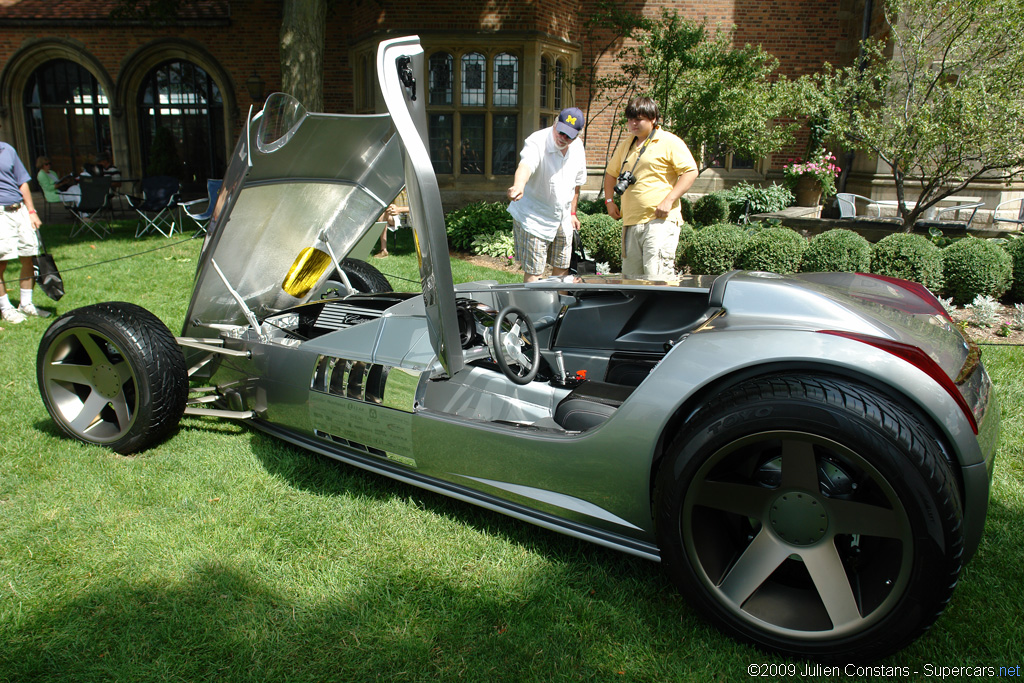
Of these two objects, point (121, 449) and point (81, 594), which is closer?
point (81, 594)

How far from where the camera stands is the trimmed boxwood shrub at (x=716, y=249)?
7.88 m

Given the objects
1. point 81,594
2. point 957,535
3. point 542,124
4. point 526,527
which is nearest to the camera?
point 957,535

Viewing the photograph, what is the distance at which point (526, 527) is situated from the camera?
2.90 metres

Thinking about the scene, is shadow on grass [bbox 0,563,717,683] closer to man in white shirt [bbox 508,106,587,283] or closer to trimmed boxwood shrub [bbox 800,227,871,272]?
man in white shirt [bbox 508,106,587,283]

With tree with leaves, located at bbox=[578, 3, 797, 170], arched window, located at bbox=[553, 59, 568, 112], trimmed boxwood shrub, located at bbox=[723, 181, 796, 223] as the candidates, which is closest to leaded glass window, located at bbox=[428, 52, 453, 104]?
arched window, located at bbox=[553, 59, 568, 112]

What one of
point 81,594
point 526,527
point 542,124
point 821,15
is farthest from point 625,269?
point 821,15

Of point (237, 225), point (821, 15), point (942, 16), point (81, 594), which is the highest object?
point (821, 15)

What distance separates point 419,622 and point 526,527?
71 cm

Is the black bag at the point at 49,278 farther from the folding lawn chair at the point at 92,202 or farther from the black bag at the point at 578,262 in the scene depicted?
the folding lawn chair at the point at 92,202

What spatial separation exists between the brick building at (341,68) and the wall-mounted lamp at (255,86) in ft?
0.15

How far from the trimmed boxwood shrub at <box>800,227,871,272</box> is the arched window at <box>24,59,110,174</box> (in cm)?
1760

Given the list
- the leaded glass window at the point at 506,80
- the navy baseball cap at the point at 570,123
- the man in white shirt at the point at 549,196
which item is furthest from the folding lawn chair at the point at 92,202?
the navy baseball cap at the point at 570,123

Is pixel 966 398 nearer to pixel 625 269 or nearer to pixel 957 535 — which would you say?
pixel 957 535

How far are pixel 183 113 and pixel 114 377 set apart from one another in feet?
54.7
